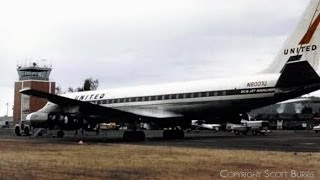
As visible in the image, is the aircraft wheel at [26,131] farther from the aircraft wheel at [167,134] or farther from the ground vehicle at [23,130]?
the aircraft wheel at [167,134]

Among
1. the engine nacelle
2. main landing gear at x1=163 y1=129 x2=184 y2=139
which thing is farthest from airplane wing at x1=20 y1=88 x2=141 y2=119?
main landing gear at x1=163 y1=129 x2=184 y2=139

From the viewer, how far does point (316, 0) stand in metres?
32.7

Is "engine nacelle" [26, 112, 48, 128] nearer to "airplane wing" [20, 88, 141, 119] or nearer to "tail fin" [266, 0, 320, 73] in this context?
"airplane wing" [20, 88, 141, 119]

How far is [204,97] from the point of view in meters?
34.4

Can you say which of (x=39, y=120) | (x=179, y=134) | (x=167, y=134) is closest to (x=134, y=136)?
(x=167, y=134)

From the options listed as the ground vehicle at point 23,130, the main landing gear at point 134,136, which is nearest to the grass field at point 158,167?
the main landing gear at point 134,136

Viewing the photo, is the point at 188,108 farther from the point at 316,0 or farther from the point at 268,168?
the point at 268,168

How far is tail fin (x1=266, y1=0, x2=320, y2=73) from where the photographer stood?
31672 mm

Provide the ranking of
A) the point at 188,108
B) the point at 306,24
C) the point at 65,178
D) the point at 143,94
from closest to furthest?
the point at 65,178, the point at 306,24, the point at 188,108, the point at 143,94

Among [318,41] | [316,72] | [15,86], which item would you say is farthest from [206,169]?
[15,86]

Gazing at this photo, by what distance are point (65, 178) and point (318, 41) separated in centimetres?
2369

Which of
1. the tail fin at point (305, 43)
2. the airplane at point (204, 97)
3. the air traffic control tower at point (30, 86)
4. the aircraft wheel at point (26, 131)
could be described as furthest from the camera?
the air traffic control tower at point (30, 86)

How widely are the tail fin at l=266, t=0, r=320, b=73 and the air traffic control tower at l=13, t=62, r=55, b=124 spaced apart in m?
67.3

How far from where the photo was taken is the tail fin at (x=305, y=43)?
104 ft
